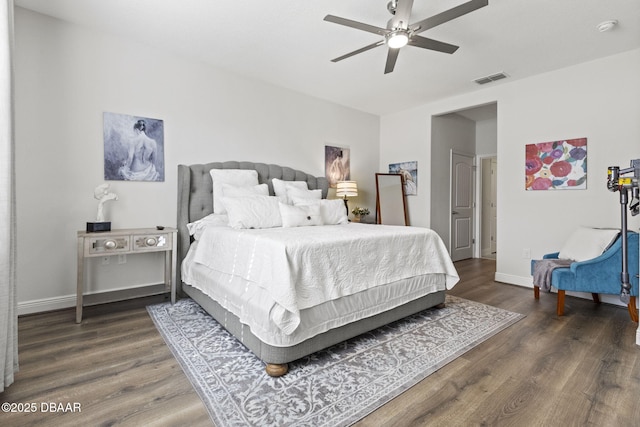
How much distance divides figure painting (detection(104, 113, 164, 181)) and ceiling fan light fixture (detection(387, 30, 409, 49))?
2597 mm

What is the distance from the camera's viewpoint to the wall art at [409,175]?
17.9 feet

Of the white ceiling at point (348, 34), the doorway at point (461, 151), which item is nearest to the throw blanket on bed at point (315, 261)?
the white ceiling at point (348, 34)

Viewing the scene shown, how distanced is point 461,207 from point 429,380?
4.76 metres

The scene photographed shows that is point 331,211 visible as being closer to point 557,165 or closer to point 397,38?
point 397,38

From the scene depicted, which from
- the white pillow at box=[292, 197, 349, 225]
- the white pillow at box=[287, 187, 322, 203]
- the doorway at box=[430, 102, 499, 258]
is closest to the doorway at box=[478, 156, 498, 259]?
the doorway at box=[430, 102, 499, 258]

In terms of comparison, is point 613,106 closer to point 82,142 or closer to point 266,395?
point 266,395

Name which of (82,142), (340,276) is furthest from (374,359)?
(82,142)

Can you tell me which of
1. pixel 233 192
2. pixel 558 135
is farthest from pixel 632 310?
pixel 233 192

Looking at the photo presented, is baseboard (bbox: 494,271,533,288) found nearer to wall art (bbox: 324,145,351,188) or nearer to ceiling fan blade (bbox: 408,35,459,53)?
wall art (bbox: 324,145,351,188)

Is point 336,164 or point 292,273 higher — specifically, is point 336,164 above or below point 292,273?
above

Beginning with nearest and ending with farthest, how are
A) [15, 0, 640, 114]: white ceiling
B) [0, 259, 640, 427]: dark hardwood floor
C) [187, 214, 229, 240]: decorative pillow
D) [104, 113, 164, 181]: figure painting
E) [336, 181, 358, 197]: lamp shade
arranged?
[0, 259, 640, 427]: dark hardwood floor < [15, 0, 640, 114]: white ceiling < [104, 113, 164, 181]: figure painting < [187, 214, 229, 240]: decorative pillow < [336, 181, 358, 197]: lamp shade

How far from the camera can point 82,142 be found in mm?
3068

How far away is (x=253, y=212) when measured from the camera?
3.18 m

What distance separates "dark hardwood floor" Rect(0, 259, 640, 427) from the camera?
1.54 meters
